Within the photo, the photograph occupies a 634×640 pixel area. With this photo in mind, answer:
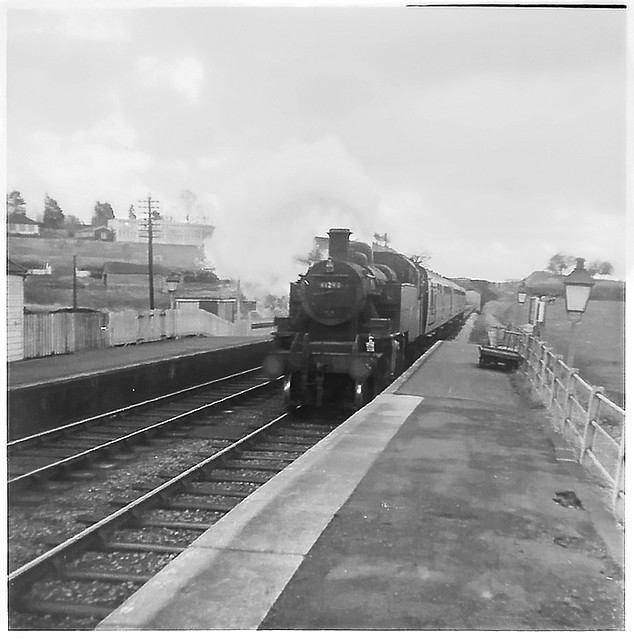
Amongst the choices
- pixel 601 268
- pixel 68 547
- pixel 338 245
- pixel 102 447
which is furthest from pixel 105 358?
pixel 601 268

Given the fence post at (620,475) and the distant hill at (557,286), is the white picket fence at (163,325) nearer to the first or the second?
the distant hill at (557,286)

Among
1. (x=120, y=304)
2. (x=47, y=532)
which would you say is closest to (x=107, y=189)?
(x=120, y=304)

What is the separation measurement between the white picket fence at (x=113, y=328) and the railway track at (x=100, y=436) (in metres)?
0.56

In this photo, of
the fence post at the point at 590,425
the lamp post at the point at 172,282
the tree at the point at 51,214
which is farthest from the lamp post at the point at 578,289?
the tree at the point at 51,214

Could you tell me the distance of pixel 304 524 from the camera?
2.54 metres

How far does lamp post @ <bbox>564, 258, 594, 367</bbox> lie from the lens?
289 centimetres

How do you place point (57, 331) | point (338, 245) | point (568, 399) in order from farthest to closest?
point (338, 245)
point (568, 399)
point (57, 331)

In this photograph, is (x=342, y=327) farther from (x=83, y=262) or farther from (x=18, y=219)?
(x=18, y=219)

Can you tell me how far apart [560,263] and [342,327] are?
7.98 ft

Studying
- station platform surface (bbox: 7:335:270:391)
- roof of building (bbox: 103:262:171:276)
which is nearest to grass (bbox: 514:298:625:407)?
roof of building (bbox: 103:262:171:276)

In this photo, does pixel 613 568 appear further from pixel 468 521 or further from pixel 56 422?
pixel 56 422

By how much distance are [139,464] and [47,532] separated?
1.06 metres

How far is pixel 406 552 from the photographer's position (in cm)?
233

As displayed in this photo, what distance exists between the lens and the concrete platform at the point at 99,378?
3.23m
